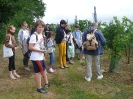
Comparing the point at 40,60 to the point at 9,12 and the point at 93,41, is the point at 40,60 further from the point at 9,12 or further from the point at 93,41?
the point at 9,12

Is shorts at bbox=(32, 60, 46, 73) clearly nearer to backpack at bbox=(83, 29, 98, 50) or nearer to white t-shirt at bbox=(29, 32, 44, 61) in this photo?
white t-shirt at bbox=(29, 32, 44, 61)

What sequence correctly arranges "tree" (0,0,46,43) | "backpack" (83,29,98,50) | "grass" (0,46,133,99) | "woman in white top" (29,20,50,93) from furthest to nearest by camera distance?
1. "tree" (0,0,46,43)
2. "backpack" (83,29,98,50)
3. "grass" (0,46,133,99)
4. "woman in white top" (29,20,50,93)

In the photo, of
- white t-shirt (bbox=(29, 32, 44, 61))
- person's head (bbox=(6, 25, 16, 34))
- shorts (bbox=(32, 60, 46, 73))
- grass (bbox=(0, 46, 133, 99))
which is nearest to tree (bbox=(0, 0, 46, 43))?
grass (bbox=(0, 46, 133, 99))

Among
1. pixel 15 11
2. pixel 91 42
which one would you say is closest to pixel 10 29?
pixel 91 42

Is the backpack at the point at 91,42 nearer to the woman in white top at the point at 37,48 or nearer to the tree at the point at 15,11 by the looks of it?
the woman in white top at the point at 37,48

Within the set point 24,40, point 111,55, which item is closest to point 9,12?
point 24,40

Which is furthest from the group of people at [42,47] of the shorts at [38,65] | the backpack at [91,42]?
the backpack at [91,42]

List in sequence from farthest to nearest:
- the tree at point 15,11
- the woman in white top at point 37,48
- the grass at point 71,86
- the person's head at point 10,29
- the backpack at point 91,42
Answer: the tree at point 15,11 < the person's head at point 10,29 < the backpack at point 91,42 < the grass at point 71,86 < the woman in white top at point 37,48

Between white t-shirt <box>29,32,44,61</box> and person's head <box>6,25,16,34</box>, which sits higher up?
person's head <box>6,25,16,34</box>

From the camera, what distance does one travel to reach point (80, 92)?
5324 mm

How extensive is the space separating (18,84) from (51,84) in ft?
3.04

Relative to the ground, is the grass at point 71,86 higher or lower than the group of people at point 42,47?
lower

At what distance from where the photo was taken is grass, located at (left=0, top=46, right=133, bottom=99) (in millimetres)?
5086

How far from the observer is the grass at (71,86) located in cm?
509
